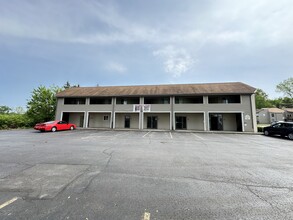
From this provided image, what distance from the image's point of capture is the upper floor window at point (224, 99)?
65.9 ft

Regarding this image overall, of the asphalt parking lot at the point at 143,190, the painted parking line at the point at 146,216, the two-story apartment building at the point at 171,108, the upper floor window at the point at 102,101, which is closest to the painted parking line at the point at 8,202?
the asphalt parking lot at the point at 143,190

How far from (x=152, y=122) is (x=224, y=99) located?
37.0 ft

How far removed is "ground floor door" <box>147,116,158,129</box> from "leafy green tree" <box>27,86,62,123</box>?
18.9 meters

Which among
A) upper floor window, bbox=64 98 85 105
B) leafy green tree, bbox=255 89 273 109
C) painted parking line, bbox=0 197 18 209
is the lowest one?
painted parking line, bbox=0 197 18 209

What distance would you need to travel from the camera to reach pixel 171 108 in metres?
20.5

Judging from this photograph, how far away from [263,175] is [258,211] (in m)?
2.33

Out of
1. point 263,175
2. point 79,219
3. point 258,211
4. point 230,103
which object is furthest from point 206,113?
point 79,219

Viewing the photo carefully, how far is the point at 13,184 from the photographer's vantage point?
350 centimetres

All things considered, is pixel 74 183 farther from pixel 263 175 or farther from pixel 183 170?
pixel 263 175

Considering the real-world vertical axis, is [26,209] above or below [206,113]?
below

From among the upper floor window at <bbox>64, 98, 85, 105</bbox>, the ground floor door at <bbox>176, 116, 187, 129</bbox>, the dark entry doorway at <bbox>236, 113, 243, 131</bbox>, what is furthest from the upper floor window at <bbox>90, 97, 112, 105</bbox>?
the dark entry doorway at <bbox>236, 113, 243, 131</bbox>

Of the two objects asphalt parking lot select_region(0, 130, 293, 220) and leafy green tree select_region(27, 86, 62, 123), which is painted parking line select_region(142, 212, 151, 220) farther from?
leafy green tree select_region(27, 86, 62, 123)

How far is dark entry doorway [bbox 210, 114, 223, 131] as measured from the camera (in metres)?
21.1

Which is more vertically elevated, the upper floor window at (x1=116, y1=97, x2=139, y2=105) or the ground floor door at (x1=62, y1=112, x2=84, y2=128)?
the upper floor window at (x1=116, y1=97, x2=139, y2=105)
